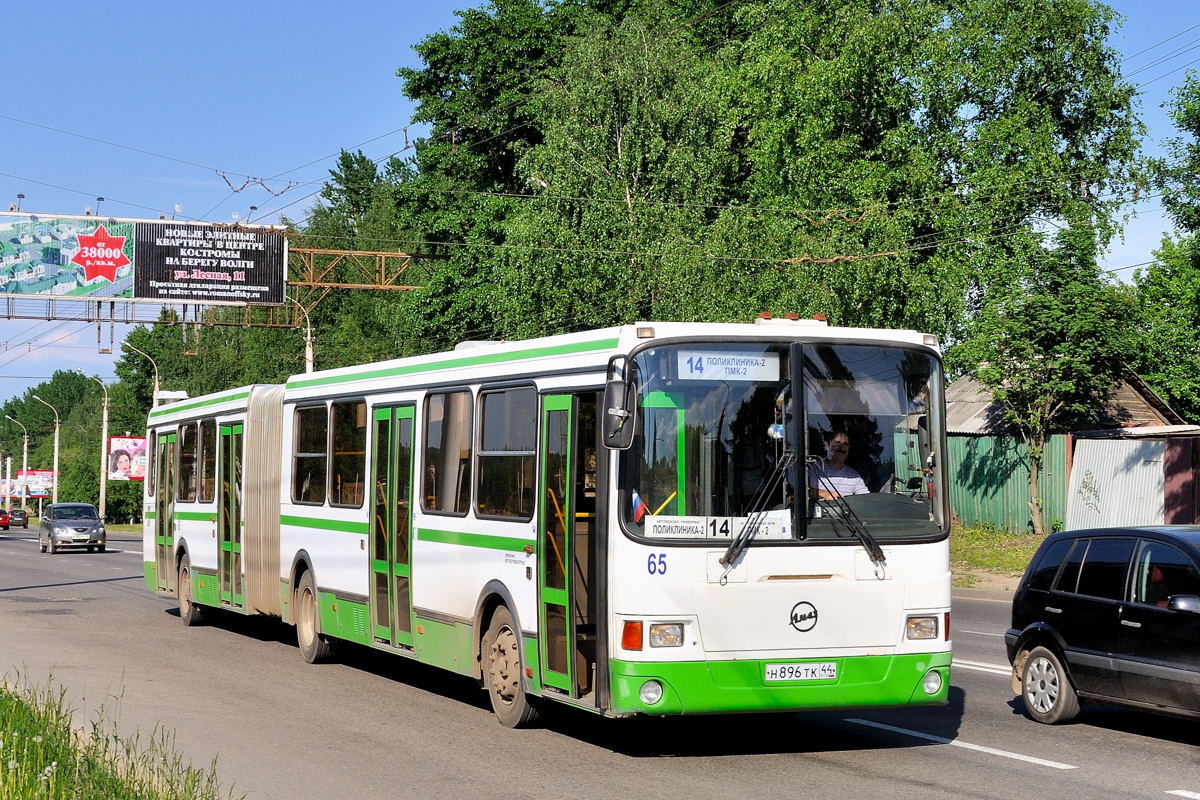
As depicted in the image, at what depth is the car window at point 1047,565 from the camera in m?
11.5

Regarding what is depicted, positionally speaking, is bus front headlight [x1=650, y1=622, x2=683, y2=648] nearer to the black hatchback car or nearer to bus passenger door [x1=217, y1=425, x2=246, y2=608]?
the black hatchback car

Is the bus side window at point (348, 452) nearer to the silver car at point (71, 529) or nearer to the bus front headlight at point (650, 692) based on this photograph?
the bus front headlight at point (650, 692)

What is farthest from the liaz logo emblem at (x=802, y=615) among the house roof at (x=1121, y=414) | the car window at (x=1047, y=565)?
the house roof at (x=1121, y=414)

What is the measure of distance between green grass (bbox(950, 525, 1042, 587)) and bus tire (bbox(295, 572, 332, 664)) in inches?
565

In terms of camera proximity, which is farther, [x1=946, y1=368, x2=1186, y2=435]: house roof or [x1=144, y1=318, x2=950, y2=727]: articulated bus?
[x1=946, y1=368, x2=1186, y2=435]: house roof

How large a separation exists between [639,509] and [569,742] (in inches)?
82.1

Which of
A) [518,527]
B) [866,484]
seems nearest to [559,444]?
[518,527]

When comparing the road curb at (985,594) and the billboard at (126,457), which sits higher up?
the billboard at (126,457)

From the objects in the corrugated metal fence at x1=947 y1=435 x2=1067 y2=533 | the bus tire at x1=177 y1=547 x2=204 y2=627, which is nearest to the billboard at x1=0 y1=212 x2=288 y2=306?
the corrugated metal fence at x1=947 y1=435 x2=1067 y2=533

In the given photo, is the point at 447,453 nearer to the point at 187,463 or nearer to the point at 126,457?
the point at 187,463

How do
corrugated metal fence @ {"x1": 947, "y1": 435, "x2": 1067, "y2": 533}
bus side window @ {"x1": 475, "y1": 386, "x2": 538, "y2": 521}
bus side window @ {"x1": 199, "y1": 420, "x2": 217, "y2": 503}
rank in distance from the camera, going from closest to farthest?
bus side window @ {"x1": 475, "y1": 386, "x2": 538, "y2": 521} → bus side window @ {"x1": 199, "y1": 420, "x2": 217, "y2": 503} → corrugated metal fence @ {"x1": 947, "y1": 435, "x2": 1067, "y2": 533}

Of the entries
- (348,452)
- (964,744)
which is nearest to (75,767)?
(964,744)

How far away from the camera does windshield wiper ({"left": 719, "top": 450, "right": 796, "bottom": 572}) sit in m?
9.62

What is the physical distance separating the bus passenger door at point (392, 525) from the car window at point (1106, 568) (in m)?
5.67
